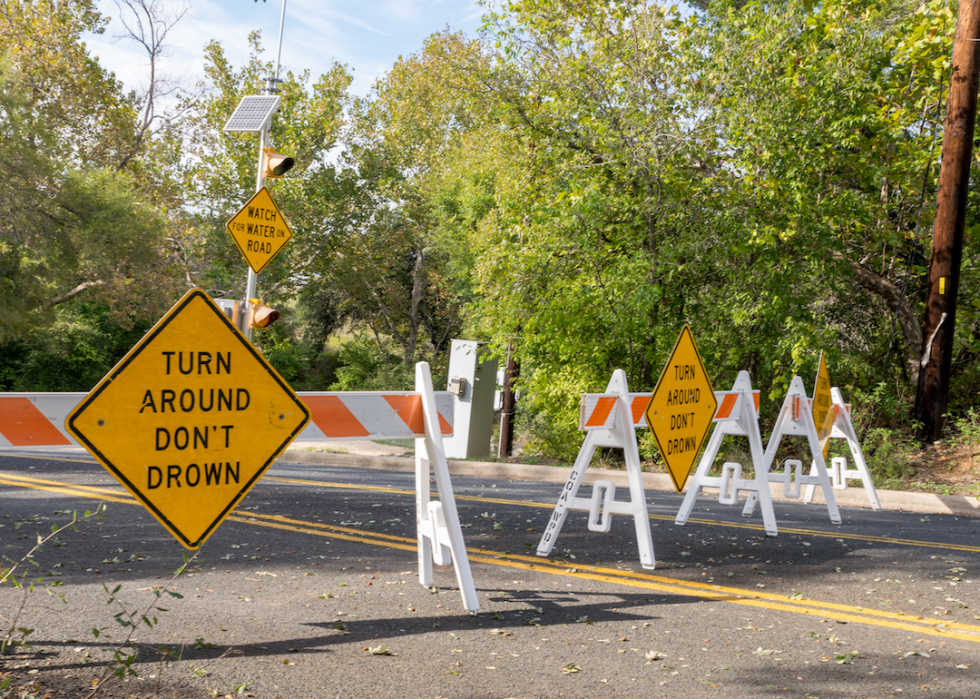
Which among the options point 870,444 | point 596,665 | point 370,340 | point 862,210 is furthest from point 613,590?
point 370,340

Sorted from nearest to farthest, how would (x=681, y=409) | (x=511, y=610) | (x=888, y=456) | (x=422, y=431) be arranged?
(x=511, y=610)
(x=422, y=431)
(x=681, y=409)
(x=888, y=456)

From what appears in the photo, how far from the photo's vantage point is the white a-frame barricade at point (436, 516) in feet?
15.5

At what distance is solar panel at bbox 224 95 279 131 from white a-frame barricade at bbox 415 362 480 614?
9.80m

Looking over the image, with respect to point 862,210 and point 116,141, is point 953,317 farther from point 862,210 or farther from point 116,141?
point 116,141

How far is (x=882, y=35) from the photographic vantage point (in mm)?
14023

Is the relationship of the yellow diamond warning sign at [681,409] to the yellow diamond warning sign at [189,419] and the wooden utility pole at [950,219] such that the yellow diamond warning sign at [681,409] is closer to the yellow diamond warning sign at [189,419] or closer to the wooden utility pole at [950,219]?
Result: the yellow diamond warning sign at [189,419]

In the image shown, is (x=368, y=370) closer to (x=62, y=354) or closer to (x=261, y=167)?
(x=62, y=354)

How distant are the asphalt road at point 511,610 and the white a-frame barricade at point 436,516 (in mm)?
167

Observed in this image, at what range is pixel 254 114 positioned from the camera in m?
13.8

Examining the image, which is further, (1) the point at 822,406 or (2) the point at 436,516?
(1) the point at 822,406

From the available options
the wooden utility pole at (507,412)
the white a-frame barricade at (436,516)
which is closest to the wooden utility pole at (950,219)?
the wooden utility pole at (507,412)

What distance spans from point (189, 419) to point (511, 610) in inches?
84.6

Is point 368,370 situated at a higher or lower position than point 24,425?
higher

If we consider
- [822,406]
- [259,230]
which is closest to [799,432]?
[822,406]
